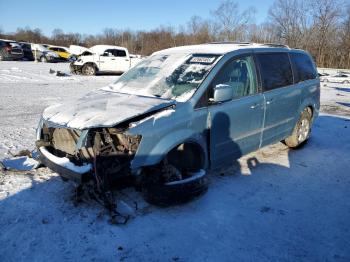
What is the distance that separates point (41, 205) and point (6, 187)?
0.71 metres

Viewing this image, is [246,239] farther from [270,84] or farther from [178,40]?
[178,40]

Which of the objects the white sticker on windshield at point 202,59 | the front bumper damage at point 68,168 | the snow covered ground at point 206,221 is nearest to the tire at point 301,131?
the snow covered ground at point 206,221

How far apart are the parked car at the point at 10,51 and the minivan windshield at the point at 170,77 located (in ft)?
86.4

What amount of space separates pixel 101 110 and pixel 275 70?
296 cm

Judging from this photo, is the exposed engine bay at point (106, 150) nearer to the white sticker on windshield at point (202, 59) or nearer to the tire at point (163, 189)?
the tire at point (163, 189)

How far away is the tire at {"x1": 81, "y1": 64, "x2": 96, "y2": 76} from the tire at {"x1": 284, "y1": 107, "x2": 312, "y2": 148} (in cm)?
1577

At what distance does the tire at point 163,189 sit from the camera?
Answer: 365 cm

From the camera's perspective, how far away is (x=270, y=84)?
5.11 meters

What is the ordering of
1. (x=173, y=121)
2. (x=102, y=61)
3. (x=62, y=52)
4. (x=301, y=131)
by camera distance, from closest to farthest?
(x=173, y=121)
(x=301, y=131)
(x=102, y=61)
(x=62, y=52)

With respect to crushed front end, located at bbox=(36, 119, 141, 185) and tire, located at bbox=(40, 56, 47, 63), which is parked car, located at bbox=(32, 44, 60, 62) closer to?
tire, located at bbox=(40, 56, 47, 63)

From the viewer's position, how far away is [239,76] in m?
4.67

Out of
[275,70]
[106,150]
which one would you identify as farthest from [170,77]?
[275,70]

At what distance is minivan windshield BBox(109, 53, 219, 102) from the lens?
13.8ft

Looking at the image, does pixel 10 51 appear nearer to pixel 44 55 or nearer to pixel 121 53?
pixel 44 55
